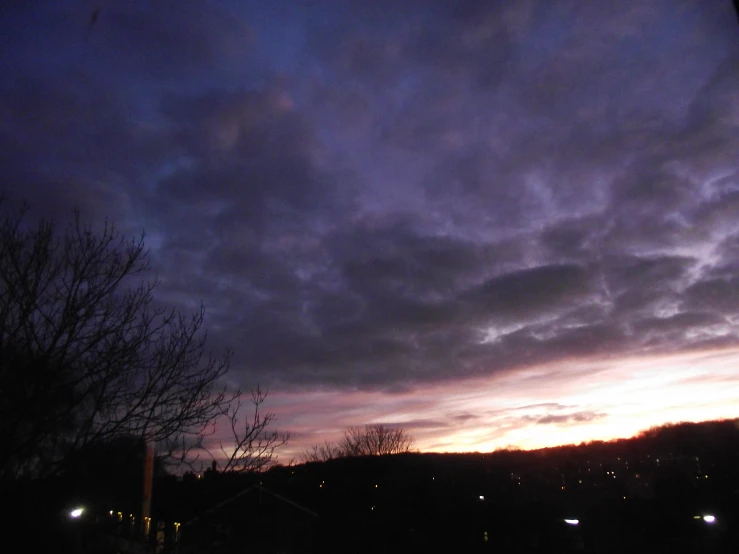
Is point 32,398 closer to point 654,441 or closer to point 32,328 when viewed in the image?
point 32,328

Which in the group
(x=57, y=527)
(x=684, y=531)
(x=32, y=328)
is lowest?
(x=684, y=531)

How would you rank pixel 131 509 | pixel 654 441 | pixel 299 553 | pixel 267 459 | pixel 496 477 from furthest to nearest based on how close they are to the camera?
pixel 654 441
pixel 496 477
pixel 299 553
pixel 131 509
pixel 267 459

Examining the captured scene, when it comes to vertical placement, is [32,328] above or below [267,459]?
above

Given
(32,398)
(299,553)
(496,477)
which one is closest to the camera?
(32,398)

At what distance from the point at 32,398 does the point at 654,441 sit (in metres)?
87.2

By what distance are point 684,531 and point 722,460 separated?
25603 mm

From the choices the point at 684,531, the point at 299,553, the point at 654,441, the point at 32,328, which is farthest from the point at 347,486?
the point at 32,328

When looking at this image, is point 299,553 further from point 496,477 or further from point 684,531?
point 496,477

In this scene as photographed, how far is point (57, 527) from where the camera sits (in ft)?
21.8

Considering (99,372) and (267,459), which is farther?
(267,459)

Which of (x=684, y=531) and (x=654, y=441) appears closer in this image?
(x=684, y=531)

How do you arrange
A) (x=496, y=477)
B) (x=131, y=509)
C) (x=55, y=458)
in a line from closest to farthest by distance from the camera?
(x=55, y=458)
(x=131, y=509)
(x=496, y=477)

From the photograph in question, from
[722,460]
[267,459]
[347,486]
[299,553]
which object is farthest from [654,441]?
[267,459]

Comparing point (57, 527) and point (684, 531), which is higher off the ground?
point (57, 527)
